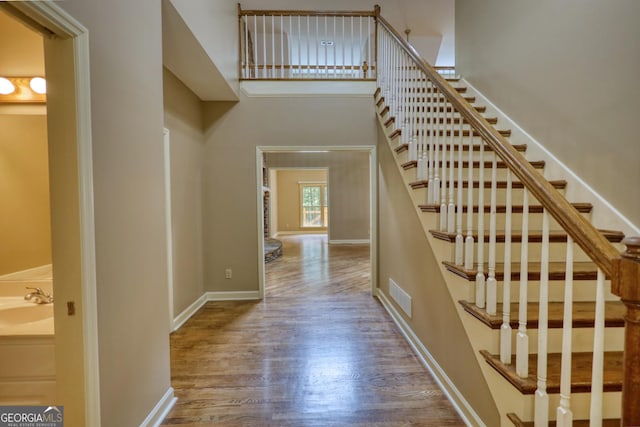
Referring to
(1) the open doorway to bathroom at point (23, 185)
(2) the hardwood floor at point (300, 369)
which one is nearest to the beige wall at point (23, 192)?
(1) the open doorway to bathroom at point (23, 185)

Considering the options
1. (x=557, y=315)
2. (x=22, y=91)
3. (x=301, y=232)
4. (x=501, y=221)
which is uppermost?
(x=22, y=91)

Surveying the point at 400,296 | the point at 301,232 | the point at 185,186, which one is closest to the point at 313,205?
the point at 301,232

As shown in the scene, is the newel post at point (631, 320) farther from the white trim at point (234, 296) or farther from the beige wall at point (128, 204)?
the white trim at point (234, 296)

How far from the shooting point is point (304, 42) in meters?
6.46

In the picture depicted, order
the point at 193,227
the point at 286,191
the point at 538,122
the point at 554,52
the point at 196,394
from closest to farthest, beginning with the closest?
the point at 196,394, the point at 554,52, the point at 538,122, the point at 193,227, the point at 286,191

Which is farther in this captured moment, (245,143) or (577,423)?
(245,143)

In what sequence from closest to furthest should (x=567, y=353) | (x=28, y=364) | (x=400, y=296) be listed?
(x=567, y=353) < (x=28, y=364) < (x=400, y=296)

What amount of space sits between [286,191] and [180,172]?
8.57 meters

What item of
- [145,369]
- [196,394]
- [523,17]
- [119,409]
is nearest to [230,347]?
[196,394]

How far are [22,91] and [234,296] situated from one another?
292 cm

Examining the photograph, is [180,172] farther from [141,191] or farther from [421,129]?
[421,129]

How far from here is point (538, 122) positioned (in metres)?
2.60

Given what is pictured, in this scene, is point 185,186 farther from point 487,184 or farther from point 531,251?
point 531,251

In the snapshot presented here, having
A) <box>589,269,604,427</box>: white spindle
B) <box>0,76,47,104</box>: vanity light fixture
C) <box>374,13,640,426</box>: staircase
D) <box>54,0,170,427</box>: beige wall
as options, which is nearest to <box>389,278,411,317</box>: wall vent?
<box>374,13,640,426</box>: staircase
